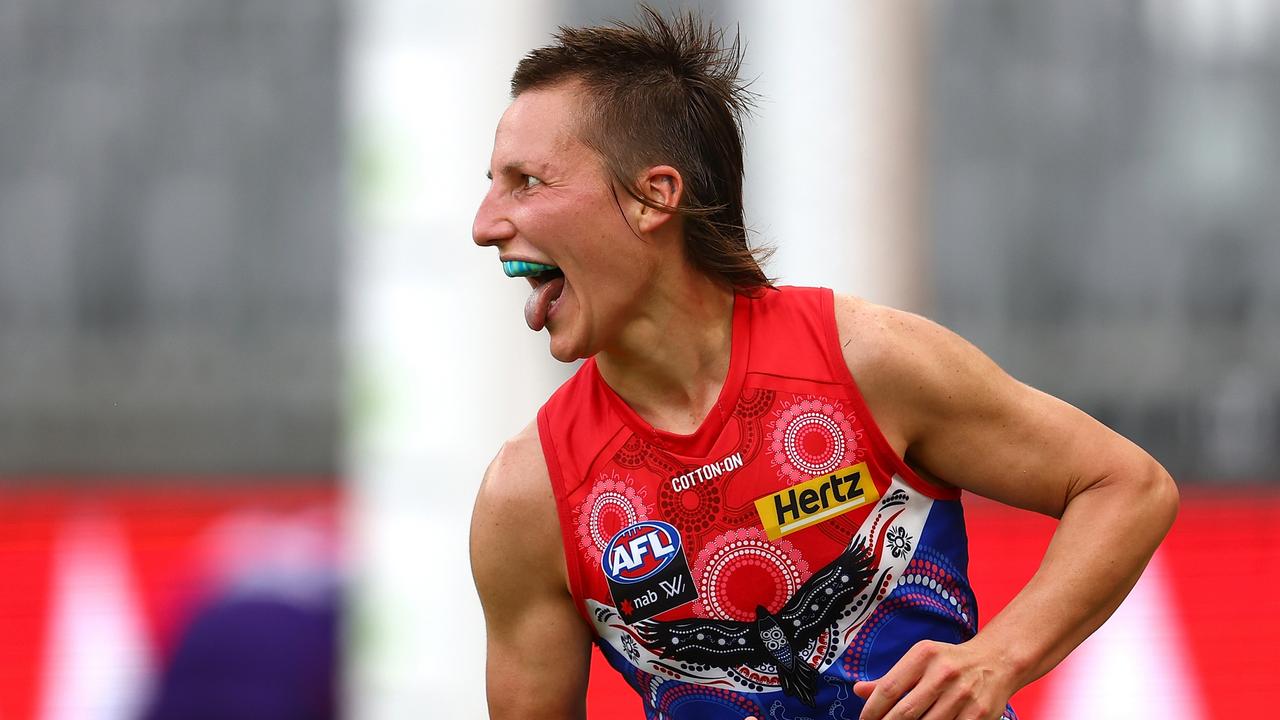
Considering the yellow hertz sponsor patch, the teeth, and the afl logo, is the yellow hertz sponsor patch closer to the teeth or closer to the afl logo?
the afl logo

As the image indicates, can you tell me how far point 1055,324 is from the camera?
547 inches

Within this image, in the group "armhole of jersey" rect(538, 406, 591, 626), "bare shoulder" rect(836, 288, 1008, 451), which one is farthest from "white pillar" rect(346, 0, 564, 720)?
"bare shoulder" rect(836, 288, 1008, 451)

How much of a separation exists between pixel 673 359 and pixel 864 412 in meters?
0.35

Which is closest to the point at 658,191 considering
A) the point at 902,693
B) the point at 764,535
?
the point at 764,535

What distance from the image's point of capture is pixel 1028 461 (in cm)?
276

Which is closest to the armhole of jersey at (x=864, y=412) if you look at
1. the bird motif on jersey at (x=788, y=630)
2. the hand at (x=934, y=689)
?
the bird motif on jersey at (x=788, y=630)

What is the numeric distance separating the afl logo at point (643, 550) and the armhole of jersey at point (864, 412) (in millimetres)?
389

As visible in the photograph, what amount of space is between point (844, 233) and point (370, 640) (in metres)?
2.51

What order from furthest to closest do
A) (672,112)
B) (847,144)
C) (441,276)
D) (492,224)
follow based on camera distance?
1. (847,144)
2. (441,276)
3. (672,112)
4. (492,224)

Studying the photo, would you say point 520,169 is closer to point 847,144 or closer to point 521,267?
point 521,267

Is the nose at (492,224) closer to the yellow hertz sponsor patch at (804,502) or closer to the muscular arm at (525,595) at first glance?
the muscular arm at (525,595)

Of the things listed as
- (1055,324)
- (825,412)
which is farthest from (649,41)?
(1055,324)

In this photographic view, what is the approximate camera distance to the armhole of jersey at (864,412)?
2732 millimetres

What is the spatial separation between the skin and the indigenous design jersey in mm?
54
